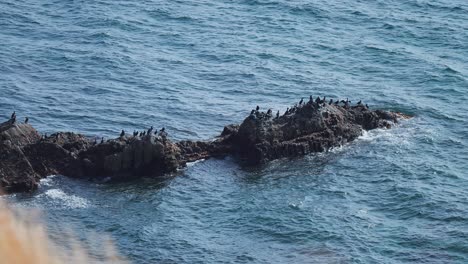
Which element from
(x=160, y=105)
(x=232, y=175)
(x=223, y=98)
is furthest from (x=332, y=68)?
(x=232, y=175)

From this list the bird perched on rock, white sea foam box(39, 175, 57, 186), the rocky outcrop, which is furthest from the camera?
the bird perched on rock

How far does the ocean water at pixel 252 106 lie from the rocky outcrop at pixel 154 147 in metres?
1.32

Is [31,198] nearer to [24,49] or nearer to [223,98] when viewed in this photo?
[223,98]

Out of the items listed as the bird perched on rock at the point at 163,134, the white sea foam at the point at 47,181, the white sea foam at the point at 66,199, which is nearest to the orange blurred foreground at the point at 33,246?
the white sea foam at the point at 66,199

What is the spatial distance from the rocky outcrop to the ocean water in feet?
4.34

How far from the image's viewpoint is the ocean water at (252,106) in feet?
248

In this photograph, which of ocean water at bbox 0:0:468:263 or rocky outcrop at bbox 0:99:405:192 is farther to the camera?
rocky outcrop at bbox 0:99:405:192

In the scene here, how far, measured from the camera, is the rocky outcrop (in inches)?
3204

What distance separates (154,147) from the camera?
83.5m

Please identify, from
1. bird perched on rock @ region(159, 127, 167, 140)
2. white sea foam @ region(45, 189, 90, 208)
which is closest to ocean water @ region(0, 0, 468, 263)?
white sea foam @ region(45, 189, 90, 208)

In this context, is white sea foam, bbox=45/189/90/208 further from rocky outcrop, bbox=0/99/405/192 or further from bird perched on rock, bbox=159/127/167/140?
bird perched on rock, bbox=159/127/167/140

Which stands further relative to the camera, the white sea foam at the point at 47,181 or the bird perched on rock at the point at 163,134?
the bird perched on rock at the point at 163,134

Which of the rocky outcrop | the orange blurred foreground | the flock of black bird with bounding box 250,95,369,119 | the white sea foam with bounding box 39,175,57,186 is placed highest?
A: the flock of black bird with bounding box 250,95,369,119

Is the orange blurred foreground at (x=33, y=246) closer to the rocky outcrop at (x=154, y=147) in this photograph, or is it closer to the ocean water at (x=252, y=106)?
the ocean water at (x=252, y=106)
